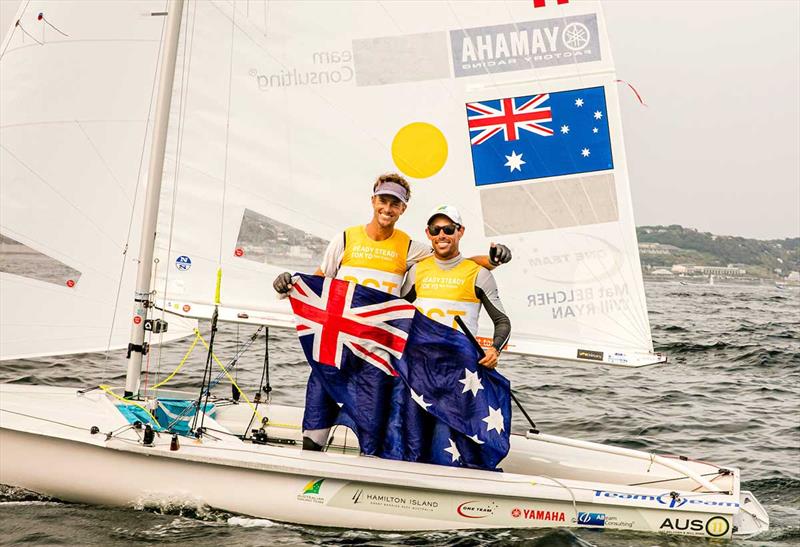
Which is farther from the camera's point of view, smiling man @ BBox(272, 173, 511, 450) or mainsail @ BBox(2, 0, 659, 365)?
mainsail @ BBox(2, 0, 659, 365)

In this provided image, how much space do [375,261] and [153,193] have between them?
1.72m

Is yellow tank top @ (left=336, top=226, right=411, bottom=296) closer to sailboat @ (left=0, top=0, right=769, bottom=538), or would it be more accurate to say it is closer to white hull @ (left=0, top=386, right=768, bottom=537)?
sailboat @ (left=0, top=0, right=769, bottom=538)

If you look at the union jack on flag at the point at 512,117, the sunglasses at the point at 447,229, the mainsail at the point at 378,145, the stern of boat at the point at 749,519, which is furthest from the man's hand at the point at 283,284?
the stern of boat at the point at 749,519

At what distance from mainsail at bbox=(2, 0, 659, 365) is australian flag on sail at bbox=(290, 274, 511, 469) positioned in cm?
72

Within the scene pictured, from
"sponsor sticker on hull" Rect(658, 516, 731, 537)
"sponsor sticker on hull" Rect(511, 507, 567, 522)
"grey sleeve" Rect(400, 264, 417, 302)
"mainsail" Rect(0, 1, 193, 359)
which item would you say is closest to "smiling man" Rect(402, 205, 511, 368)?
"grey sleeve" Rect(400, 264, 417, 302)

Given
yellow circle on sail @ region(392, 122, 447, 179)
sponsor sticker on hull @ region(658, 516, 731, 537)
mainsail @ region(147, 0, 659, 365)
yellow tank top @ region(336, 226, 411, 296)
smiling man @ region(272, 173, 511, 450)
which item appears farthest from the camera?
yellow circle on sail @ region(392, 122, 447, 179)

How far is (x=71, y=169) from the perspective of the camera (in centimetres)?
640

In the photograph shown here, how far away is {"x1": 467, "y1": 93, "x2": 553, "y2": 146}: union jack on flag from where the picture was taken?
629 centimetres

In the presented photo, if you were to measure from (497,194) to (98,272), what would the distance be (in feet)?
9.23

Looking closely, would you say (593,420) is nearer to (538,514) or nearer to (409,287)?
(538,514)

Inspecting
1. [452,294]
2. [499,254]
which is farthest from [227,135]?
[499,254]

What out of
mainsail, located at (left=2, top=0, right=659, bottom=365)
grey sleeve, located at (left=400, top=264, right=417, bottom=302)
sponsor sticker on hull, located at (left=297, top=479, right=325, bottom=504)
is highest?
mainsail, located at (left=2, top=0, right=659, bottom=365)

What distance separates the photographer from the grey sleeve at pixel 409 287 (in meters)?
5.66

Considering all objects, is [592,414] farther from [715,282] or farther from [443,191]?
[715,282]
